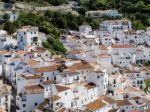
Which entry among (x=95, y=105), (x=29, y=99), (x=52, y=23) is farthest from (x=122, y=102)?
(x=52, y=23)

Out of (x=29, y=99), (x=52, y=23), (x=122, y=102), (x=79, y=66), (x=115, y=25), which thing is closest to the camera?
(x=29, y=99)

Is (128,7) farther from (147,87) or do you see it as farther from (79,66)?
(79,66)

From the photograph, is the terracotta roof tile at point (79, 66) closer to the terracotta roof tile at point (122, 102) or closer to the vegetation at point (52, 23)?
the terracotta roof tile at point (122, 102)

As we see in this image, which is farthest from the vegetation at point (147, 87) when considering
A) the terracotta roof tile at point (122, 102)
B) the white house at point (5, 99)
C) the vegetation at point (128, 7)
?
the vegetation at point (128, 7)

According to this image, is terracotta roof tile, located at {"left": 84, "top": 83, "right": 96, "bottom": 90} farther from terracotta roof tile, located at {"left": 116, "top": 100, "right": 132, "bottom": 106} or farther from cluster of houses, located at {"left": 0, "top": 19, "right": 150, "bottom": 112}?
terracotta roof tile, located at {"left": 116, "top": 100, "right": 132, "bottom": 106}

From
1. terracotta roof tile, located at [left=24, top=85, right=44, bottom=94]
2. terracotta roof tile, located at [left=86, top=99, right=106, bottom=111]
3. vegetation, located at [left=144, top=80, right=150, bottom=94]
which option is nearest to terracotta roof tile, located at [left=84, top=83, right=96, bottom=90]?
terracotta roof tile, located at [left=86, top=99, right=106, bottom=111]
